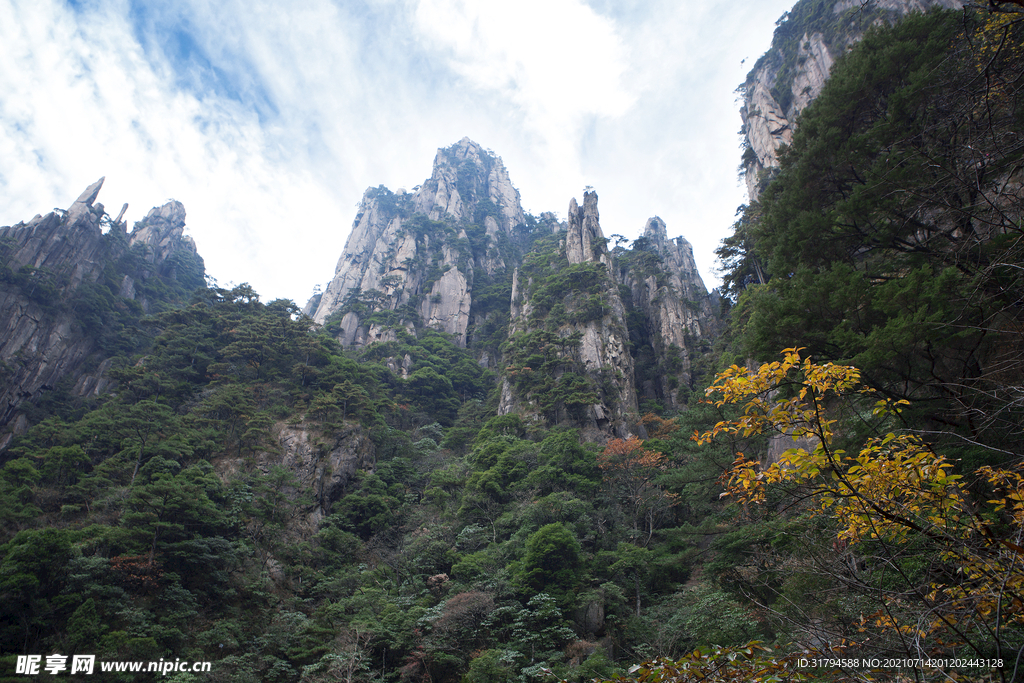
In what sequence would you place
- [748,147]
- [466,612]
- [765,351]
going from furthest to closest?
[748,147] < [466,612] < [765,351]

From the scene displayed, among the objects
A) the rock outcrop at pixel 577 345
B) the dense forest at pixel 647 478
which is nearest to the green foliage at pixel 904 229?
the dense forest at pixel 647 478

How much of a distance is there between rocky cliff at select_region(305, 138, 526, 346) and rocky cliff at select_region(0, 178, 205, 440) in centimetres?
1586

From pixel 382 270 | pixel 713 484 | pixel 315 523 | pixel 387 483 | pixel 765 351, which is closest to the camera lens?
pixel 765 351

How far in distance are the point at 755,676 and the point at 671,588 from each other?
13315mm

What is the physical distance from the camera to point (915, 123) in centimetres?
674

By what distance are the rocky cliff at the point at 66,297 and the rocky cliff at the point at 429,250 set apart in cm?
1586

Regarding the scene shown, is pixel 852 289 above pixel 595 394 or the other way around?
the other way around

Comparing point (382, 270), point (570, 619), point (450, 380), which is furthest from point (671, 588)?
point (382, 270)

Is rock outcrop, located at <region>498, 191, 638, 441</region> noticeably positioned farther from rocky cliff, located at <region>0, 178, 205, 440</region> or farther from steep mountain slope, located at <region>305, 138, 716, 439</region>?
rocky cliff, located at <region>0, 178, 205, 440</region>

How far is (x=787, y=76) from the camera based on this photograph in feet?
91.2

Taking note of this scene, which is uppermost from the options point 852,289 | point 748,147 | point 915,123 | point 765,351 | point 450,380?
point 748,147

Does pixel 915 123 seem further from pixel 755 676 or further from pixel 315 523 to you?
pixel 315 523

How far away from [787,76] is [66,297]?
1846 inches

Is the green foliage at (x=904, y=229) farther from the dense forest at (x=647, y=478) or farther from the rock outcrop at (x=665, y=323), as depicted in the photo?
the rock outcrop at (x=665, y=323)
